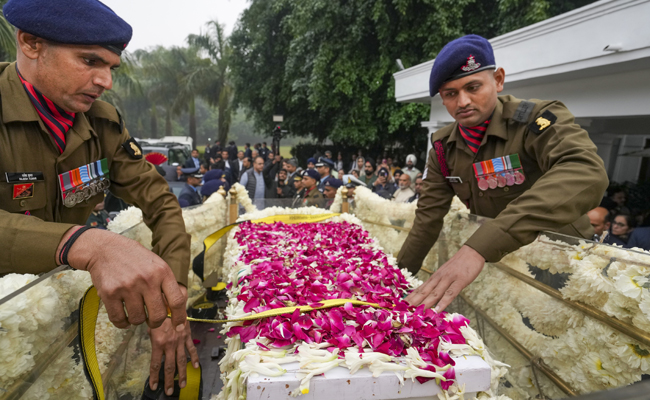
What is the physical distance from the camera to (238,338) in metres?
1.57

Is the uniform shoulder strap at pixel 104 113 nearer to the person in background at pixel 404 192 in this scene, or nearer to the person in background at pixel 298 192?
the person in background at pixel 298 192

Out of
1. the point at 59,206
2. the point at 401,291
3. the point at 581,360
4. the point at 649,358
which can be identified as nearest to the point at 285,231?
the point at 401,291

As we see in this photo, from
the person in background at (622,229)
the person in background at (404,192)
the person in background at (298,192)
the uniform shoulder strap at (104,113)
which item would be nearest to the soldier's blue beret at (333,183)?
the person in background at (298,192)

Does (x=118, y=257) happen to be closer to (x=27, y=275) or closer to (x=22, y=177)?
(x=27, y=275)

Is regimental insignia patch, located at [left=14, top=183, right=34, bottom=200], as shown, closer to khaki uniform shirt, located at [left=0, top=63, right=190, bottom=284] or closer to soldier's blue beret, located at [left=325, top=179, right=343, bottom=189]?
khaki uniform shirt, located at [left=0, top=63, right=190, bottom=284]

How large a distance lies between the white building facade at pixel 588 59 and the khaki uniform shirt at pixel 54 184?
657 cm

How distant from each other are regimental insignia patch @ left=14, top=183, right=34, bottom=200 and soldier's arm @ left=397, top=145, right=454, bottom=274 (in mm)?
2019

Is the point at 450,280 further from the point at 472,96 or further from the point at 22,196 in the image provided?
the point at 22,196

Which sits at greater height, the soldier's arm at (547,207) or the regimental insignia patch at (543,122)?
the regimental insignia patch at (543,122)

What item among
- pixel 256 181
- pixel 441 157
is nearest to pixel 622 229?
pixel 441 157

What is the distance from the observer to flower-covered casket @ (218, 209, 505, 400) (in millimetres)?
1204

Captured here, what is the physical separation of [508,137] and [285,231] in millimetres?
1863

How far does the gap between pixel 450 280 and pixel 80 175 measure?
5.41ft

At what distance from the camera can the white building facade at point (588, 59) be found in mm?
6090
